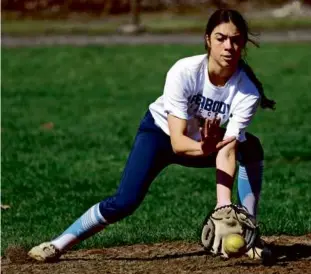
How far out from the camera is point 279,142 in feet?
39.1

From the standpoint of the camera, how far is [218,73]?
579 centimetres

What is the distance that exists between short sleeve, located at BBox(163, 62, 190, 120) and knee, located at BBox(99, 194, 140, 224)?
585 mm

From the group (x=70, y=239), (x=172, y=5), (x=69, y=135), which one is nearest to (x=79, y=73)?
(x=69, y=135)

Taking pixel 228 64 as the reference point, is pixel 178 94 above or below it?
below

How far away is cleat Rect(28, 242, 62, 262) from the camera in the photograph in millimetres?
6266

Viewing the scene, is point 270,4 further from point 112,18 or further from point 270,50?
point 270,50

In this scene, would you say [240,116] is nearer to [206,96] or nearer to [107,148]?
[206,96]

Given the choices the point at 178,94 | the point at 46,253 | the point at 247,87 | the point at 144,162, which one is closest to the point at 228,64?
the point at 247,87

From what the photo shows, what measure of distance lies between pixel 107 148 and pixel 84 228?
18.3 ft

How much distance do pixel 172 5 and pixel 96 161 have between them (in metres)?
25.1

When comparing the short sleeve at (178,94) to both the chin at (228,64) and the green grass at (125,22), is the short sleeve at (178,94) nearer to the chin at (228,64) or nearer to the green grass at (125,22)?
the chin at (228,64)

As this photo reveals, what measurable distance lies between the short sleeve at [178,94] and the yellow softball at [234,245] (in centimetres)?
73

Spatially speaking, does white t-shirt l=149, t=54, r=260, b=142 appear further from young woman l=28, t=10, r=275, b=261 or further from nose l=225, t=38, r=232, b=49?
nose l=225, t=38, r=232, b=49

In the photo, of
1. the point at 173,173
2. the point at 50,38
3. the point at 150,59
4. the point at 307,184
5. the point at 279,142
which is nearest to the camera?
the point at 307,184
